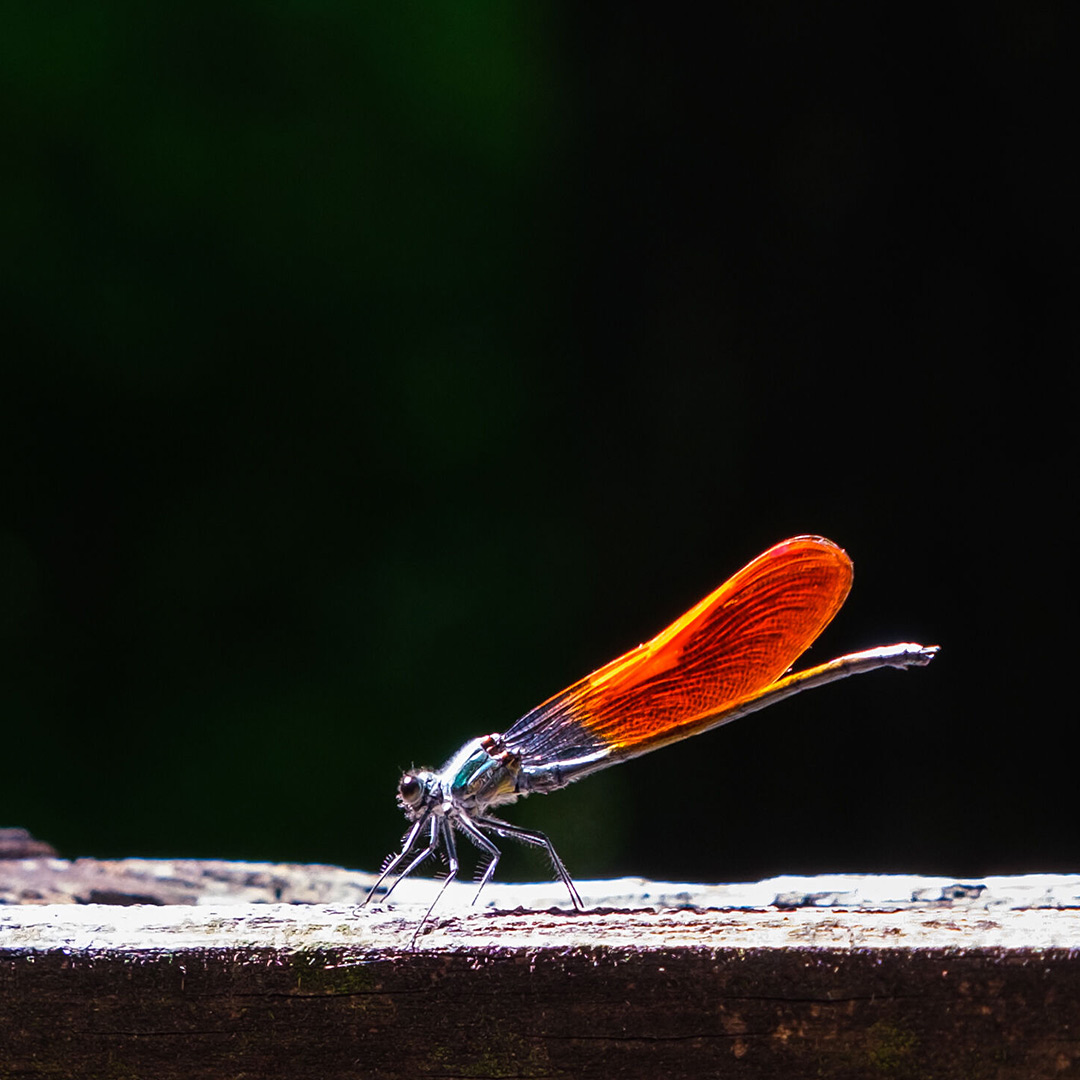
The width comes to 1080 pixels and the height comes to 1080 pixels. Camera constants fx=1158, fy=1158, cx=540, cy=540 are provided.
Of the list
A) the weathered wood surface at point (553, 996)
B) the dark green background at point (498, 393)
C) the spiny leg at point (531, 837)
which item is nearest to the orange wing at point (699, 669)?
the spiny leg at point (531, 837)

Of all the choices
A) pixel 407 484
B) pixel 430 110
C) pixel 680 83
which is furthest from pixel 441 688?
pixel 680 83

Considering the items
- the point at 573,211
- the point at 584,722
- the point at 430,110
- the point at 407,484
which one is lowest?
the point at 584,722

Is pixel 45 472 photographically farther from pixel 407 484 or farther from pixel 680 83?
pixel 680 83

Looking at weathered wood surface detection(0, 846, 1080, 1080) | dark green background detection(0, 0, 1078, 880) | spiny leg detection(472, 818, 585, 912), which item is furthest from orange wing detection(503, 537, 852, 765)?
dark green background detection(0, 0, 1078, 880)

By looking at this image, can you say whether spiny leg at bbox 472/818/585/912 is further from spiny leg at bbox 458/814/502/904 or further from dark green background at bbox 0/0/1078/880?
dark green background at bbox 0/0/1078/880

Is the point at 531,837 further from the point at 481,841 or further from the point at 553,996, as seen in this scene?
the point at 553,996
